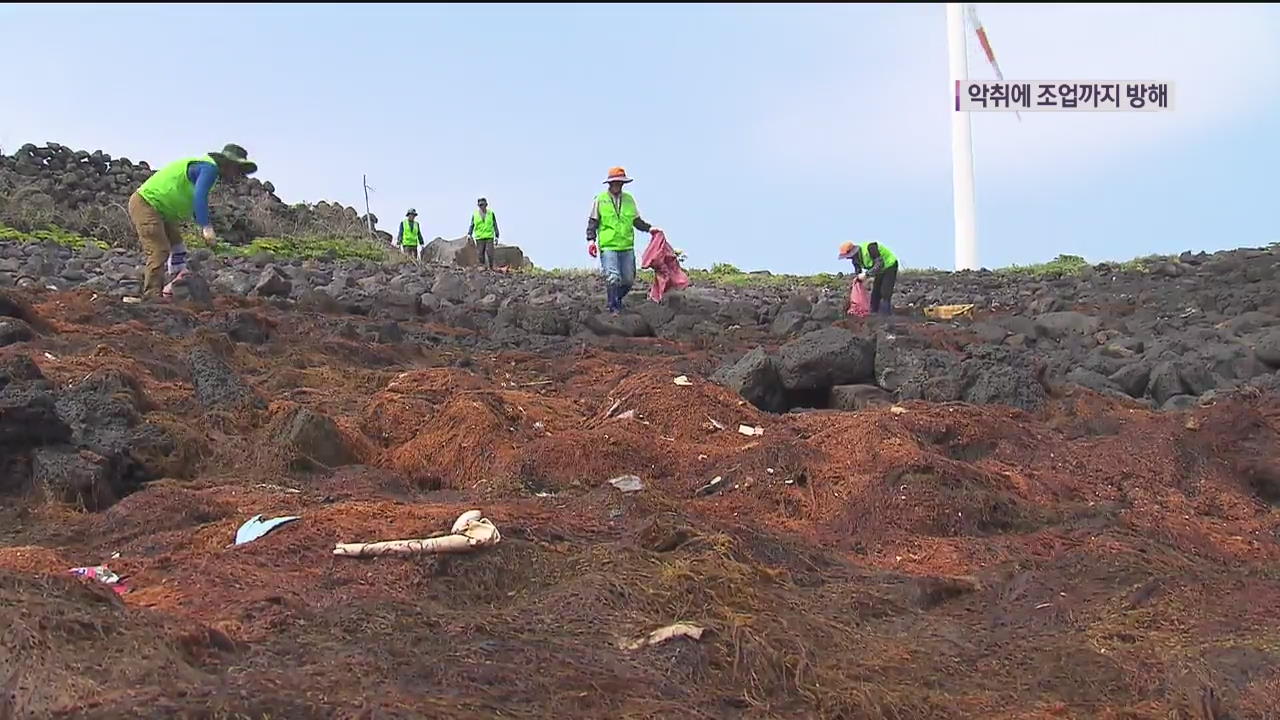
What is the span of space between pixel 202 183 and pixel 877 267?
825cm

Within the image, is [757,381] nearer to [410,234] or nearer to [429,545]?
[429,545]

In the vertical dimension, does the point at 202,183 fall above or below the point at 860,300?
above

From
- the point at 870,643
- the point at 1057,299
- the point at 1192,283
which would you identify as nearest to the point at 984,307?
the point at 1057,299

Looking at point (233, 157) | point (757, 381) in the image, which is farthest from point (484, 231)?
point (757, 381)

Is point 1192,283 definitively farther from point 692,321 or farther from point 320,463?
point 320,463

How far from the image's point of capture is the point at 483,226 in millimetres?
23875

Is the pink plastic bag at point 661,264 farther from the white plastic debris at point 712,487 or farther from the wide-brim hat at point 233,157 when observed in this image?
the white plastic debris at point 712,487

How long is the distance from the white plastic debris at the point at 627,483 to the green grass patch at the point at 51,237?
1368 centimetres

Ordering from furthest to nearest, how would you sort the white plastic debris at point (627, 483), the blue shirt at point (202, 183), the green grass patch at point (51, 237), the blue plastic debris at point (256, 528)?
1. the green grass patch at point (51, 237)
2. the blue shirt at point (202, 183)
3. the white plastic debris at point (627, 483)
4. the blue plastic debris at point (256, 528)

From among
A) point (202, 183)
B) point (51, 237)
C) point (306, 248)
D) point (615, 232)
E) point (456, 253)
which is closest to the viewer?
point (202, 183)

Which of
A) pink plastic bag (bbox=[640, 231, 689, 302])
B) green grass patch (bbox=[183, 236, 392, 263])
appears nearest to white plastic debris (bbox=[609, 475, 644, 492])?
pink plastic bag (bbox=[640, 231, 689, 302])

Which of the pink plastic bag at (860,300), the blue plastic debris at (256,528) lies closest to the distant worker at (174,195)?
the blue plastic debris at (256,528)

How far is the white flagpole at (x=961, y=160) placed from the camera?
26297 mm

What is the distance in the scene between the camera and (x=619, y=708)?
3150mm
